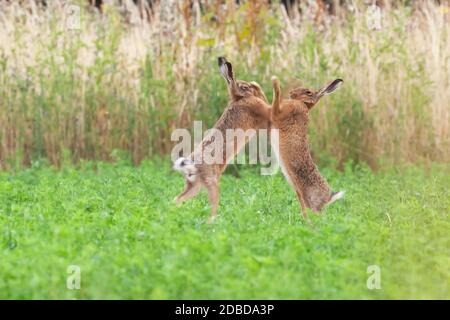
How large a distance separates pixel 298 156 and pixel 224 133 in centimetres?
60

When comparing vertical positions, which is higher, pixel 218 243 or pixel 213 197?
pixel 213 197

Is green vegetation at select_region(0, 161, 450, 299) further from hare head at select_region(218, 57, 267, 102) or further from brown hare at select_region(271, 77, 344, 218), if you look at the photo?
hare head at select_region(218, 57, 267, 102)

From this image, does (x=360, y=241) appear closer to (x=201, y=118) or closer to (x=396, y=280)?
(x=396, y=280)

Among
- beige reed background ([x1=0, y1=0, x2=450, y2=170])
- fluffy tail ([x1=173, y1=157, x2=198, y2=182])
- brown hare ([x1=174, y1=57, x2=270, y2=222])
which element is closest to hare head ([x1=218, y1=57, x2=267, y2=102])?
brown hare ([x1=174, y1=57, x2=270, y2=222])

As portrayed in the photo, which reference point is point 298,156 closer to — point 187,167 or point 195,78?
point 187,167

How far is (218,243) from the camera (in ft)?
22.1

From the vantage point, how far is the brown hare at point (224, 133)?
27.5 feet

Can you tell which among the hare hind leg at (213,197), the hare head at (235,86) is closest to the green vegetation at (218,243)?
the hare hind leg at (213,197)

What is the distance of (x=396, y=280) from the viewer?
661 centimetres

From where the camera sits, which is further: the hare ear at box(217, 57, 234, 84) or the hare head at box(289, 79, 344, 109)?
the hare head at box(289, 79, 344, 109)

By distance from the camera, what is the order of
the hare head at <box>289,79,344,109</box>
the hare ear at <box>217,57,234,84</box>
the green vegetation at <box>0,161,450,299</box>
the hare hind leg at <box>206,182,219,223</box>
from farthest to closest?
the hare head at <box>289,79,344,109</box>, the hare ear at <box>217,57,234,84</box>, the hare hind leg at <box>206,182,219,223</box>, the green vegetation at <box>0,161,450,299</box>

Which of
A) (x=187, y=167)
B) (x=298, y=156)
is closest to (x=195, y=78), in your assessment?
(x=298, y=156)

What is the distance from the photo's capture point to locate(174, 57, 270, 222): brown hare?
8.38 m

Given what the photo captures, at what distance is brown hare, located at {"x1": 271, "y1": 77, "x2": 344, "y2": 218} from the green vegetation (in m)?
0.18
